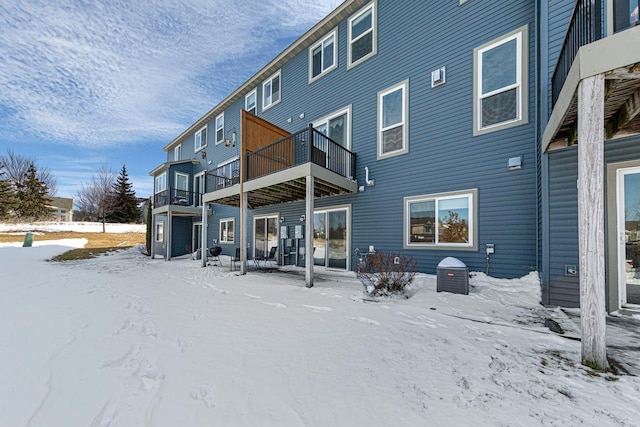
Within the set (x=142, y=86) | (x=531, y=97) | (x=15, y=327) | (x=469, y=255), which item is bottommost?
(x=15, y=327)

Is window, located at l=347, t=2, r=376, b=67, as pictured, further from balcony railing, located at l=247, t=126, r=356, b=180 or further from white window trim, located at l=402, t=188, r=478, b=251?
white window trim, located at l=402, t=188, r=478, b=251

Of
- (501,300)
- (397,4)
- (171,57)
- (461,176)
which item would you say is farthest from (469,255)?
(171,57)

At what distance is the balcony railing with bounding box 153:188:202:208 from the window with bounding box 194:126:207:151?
2.99 meters

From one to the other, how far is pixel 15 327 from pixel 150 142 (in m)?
40.1

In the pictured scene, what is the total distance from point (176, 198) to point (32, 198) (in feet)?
101

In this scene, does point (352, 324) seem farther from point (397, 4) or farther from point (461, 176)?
point (397, 4)

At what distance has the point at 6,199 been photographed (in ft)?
96.9

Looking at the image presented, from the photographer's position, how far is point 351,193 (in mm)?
8547

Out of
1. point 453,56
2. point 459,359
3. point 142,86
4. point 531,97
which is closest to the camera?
point 459,359

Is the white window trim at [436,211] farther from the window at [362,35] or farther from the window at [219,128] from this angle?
the window at [219,128]

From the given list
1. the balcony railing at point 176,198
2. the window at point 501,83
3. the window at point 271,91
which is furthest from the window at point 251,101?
the window at point 501,83

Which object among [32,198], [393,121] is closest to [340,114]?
[393,121]

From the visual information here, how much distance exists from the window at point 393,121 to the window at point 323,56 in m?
2.68

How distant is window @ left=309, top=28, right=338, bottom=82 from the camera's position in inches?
369
